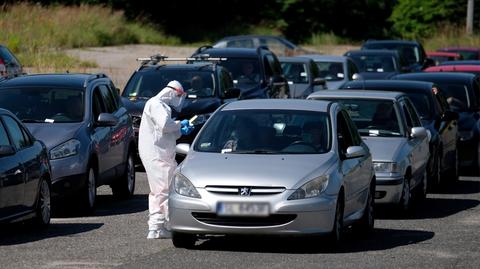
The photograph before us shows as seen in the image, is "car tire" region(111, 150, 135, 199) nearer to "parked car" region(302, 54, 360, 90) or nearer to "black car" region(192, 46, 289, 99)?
"black car" region(192, 46, 289, 99)

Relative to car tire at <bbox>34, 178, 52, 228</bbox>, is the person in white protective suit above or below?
above

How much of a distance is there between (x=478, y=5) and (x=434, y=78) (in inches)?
1915

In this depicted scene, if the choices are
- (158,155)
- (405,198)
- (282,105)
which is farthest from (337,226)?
(405,198)

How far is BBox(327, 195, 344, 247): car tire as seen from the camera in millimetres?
13109

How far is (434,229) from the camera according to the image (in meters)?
15.5

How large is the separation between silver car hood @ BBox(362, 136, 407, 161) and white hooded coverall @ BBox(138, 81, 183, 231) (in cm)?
333

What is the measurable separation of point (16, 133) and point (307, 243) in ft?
11.0

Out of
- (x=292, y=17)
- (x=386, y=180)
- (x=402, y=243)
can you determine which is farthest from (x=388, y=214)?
(x=292, y=17)

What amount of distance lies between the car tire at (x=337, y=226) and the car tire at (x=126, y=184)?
5728mm

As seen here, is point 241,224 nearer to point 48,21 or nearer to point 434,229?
point 434,229

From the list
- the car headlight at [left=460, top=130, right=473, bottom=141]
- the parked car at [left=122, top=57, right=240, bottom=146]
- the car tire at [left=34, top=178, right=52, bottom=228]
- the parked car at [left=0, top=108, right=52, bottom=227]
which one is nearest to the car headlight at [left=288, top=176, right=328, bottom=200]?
the parked car at [left=0, top=108, right=52, bottom=227]

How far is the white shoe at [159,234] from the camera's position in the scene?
1412cm

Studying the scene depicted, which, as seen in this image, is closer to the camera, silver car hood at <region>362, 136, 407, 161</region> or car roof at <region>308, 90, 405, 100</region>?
silver car hood at <region>362, 136, 407, 161</region>

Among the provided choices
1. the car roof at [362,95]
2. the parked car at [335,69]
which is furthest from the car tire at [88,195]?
the parked car at [335,69]
